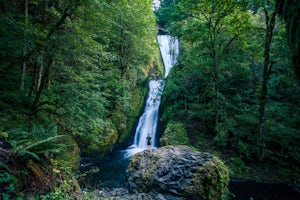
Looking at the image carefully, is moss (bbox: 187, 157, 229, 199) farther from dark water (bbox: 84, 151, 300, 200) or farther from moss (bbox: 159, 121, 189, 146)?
moss (bbox: 159, 121, 189, 146)

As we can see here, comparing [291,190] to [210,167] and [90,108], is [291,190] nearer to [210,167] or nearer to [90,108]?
[210,167]

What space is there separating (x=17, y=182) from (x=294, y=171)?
35.3 ft

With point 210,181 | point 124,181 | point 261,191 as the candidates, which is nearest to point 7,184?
point 210,181

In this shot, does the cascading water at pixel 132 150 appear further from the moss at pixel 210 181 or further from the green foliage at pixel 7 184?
the green foliage at pixel 7 184

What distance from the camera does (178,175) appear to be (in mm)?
Result: 5062

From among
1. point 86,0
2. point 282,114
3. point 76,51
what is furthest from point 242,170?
point 86,0

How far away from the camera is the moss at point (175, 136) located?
35.3 feet

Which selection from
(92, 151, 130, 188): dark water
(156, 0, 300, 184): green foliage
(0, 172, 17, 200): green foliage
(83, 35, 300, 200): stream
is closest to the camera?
(0, 172, 17, 200): green foliage

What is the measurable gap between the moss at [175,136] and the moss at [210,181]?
4916mm

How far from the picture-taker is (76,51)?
5.77 metres

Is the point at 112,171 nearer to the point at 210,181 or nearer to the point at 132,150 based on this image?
the point at 132,150

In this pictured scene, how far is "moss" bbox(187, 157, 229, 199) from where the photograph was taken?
15.9 feet

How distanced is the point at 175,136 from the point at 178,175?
6.02 metres

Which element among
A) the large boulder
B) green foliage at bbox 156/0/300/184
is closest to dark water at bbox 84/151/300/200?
green foliage at bbox 156/0/300/184
